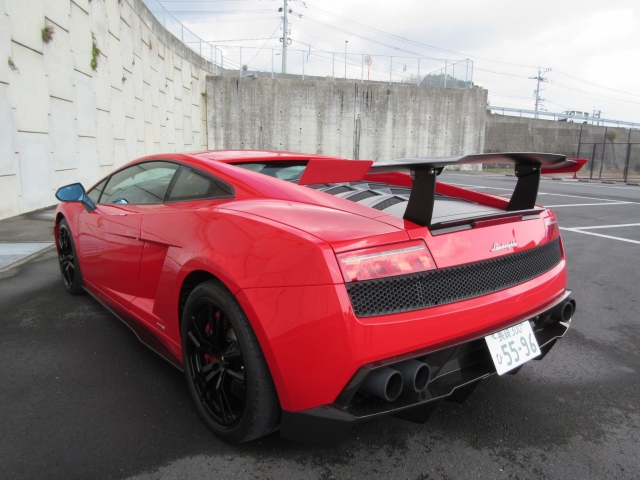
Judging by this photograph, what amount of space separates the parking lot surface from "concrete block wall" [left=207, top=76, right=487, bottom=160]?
91.6ft

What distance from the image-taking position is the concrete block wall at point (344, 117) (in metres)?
29.8

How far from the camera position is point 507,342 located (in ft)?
6.15

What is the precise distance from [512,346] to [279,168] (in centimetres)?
160

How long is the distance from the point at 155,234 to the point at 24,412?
101 cm

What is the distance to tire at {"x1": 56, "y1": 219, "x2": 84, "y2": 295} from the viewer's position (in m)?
3.61

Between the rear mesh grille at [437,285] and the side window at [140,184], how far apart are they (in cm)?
158

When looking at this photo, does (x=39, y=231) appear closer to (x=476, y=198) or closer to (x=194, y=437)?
(x=194, y=437)

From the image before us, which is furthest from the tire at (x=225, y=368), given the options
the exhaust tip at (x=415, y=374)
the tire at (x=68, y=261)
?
the tire at (x=68, y=261)

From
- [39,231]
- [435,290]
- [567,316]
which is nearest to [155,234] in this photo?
[435,290]

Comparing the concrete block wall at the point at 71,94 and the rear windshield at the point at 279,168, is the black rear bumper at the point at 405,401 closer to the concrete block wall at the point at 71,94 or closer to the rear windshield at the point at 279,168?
the rear windshield at the point at 279,168

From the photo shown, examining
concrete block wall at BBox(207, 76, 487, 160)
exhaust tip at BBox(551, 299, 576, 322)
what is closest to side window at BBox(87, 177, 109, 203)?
exhaust tip at BBox(551, 299, 576, 322)

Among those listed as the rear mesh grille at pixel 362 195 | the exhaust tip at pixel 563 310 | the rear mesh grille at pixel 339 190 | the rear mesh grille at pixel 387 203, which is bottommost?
the exhaust tip at pixel 563 310

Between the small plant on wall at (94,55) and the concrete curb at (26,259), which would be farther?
the small plant on wall at (94,55)

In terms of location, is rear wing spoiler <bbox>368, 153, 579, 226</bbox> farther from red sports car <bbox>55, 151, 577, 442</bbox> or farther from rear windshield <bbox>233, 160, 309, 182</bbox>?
rear windshield <bbox>233, 160, 309, 182</bbox>
